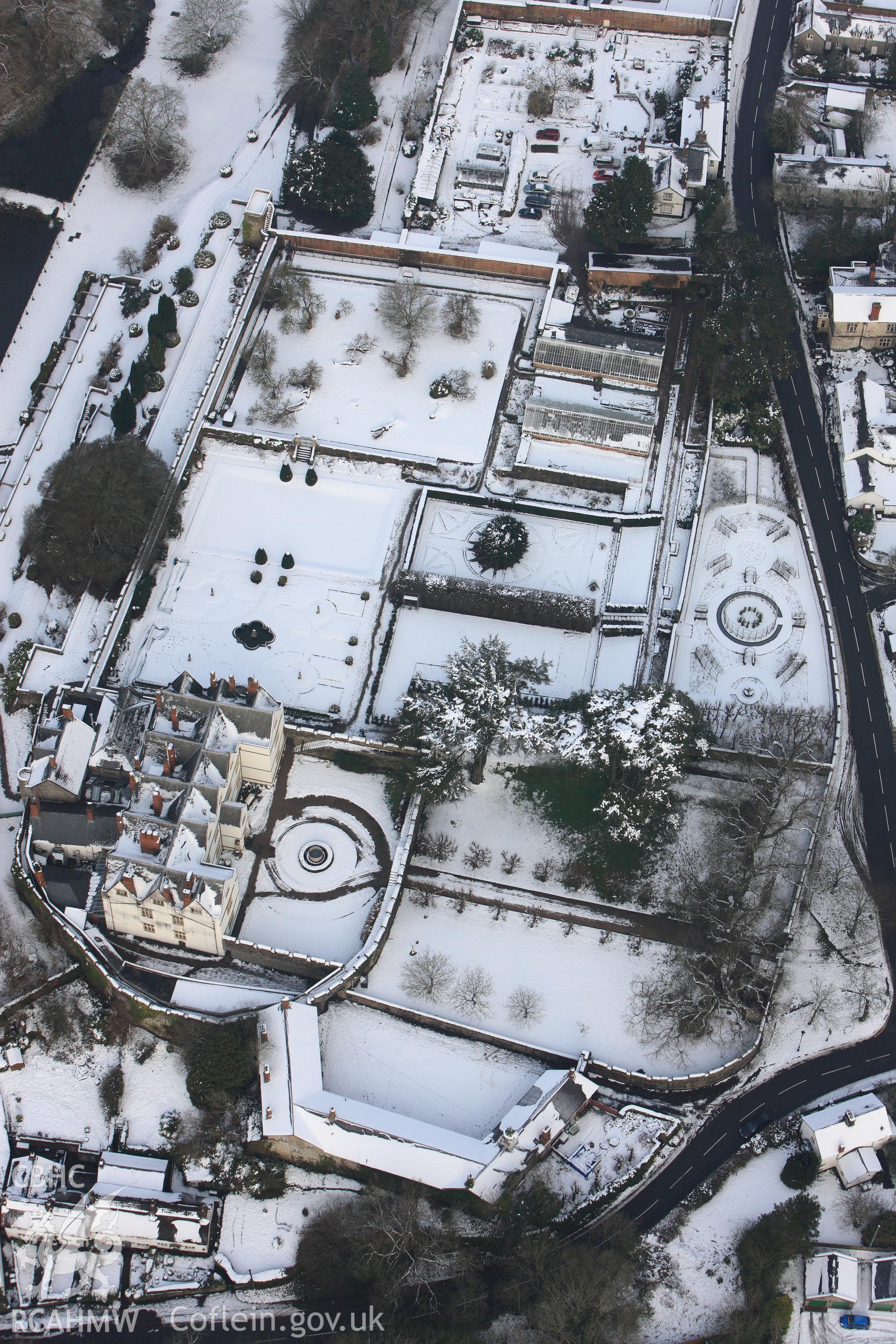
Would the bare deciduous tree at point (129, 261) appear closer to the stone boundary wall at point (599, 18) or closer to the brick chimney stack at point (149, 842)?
the stone boundary wall at point (599, 18)

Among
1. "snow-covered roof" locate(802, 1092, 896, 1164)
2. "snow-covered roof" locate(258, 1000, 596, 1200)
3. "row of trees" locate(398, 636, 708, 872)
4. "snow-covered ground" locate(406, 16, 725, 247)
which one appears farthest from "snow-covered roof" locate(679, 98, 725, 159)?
"snow-covered roof" locate(258, 1000, 596, 1200)

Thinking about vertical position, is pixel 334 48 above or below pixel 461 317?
above

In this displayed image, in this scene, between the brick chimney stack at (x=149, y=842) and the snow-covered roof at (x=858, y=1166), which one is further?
the brick chimney stack at (x=149, y=842)

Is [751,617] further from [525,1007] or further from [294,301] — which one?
[294,301]

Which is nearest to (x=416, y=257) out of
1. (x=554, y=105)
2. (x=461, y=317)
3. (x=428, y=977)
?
(x=461, y=317)

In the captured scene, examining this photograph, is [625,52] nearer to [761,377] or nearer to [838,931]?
[761,377]

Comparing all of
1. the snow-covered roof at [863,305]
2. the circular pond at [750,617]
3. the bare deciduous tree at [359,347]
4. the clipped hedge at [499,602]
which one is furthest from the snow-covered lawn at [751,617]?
the bare deciduous tree at [359,347]
